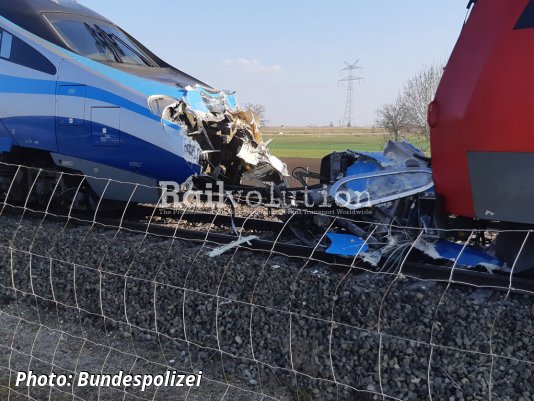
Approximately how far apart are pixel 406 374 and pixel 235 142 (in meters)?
4.83

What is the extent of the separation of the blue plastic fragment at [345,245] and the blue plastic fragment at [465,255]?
0.72m

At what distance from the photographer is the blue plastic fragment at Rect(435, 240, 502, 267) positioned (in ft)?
16.4

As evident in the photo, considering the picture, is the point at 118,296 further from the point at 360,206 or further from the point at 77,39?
the point at 77,39

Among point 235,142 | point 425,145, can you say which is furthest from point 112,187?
point 425,145

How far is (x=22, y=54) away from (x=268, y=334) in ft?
18.8

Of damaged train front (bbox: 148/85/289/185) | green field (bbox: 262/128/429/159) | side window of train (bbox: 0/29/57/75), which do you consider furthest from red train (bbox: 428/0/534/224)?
green field (bbox: 262/128/429/159)

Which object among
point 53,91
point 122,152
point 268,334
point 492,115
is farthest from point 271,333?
point 53,91

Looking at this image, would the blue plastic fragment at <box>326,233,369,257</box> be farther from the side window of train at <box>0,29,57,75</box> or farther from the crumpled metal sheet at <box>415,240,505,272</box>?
the side window of train at <box>0,29,57,75</box>

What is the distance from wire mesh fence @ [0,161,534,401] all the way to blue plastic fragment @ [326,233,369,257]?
206mm

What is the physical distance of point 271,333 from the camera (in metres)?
4.32

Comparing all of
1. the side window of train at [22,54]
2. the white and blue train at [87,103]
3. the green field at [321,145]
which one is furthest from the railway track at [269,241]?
the green field at [321,145]

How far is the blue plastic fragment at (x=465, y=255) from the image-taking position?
5.01 m

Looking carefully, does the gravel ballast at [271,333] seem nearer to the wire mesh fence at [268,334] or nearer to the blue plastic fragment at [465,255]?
the wire mesh fence at [268,334]

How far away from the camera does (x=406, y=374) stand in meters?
3.67
